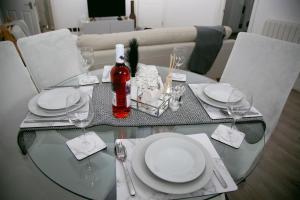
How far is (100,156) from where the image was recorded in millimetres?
775

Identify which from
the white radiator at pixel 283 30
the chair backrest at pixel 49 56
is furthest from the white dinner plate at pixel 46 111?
the white radiator at pixel 283 30

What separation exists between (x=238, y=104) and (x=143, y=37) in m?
1.32

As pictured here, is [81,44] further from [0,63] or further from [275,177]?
[275,177]

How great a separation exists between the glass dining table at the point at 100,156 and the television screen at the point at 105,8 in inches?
179

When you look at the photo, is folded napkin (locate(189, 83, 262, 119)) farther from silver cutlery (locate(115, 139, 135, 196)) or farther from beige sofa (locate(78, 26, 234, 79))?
beige sofa (locate(78, 26, 234, 79))

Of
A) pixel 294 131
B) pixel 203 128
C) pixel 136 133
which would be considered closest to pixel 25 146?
pixel 136 133

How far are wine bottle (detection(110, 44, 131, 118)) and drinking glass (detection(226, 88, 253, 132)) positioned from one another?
44 centimetres

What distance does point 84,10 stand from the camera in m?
5.03

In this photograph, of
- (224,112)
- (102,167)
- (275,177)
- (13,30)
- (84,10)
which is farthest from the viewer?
(84,10)

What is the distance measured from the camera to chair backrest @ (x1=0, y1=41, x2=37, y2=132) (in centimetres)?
110

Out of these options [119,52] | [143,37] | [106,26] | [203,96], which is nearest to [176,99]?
[203,96]

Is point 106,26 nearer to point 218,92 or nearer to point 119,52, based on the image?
point 218,92

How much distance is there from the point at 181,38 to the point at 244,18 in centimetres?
393

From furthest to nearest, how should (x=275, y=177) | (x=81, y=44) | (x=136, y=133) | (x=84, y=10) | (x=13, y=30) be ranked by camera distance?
(x=84, y=10)
(x=13, y=30)
(x=81, y=44)
(x=275, y=177)
(x=136, y=133)
